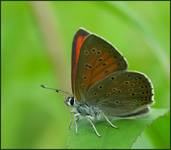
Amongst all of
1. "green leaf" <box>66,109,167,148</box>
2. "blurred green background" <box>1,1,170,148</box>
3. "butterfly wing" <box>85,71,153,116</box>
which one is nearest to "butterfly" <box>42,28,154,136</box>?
"butterfly wing" <box>85,71,153,116</box>

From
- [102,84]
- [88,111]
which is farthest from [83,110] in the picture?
[102,84]

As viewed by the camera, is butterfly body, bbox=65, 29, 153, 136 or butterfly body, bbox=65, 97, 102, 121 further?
butterfly body, bbox=65, 97, 102, 121

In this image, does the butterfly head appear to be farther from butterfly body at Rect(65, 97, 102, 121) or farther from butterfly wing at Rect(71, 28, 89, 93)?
butterfly wing at Rect(71, 28, 89, 93)

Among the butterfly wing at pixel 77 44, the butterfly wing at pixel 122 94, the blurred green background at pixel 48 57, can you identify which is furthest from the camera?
the blurred green background at pixel 48 57

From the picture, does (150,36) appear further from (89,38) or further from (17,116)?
(17,116)

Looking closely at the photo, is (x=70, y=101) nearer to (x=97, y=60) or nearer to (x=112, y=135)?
(x=97, y=60)

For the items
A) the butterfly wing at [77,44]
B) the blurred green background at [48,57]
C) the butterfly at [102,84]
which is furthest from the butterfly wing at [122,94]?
the blurred green background at [48,57]

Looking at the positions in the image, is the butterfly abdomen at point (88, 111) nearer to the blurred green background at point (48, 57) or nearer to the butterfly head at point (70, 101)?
the butterfly head at point (70, 101)
